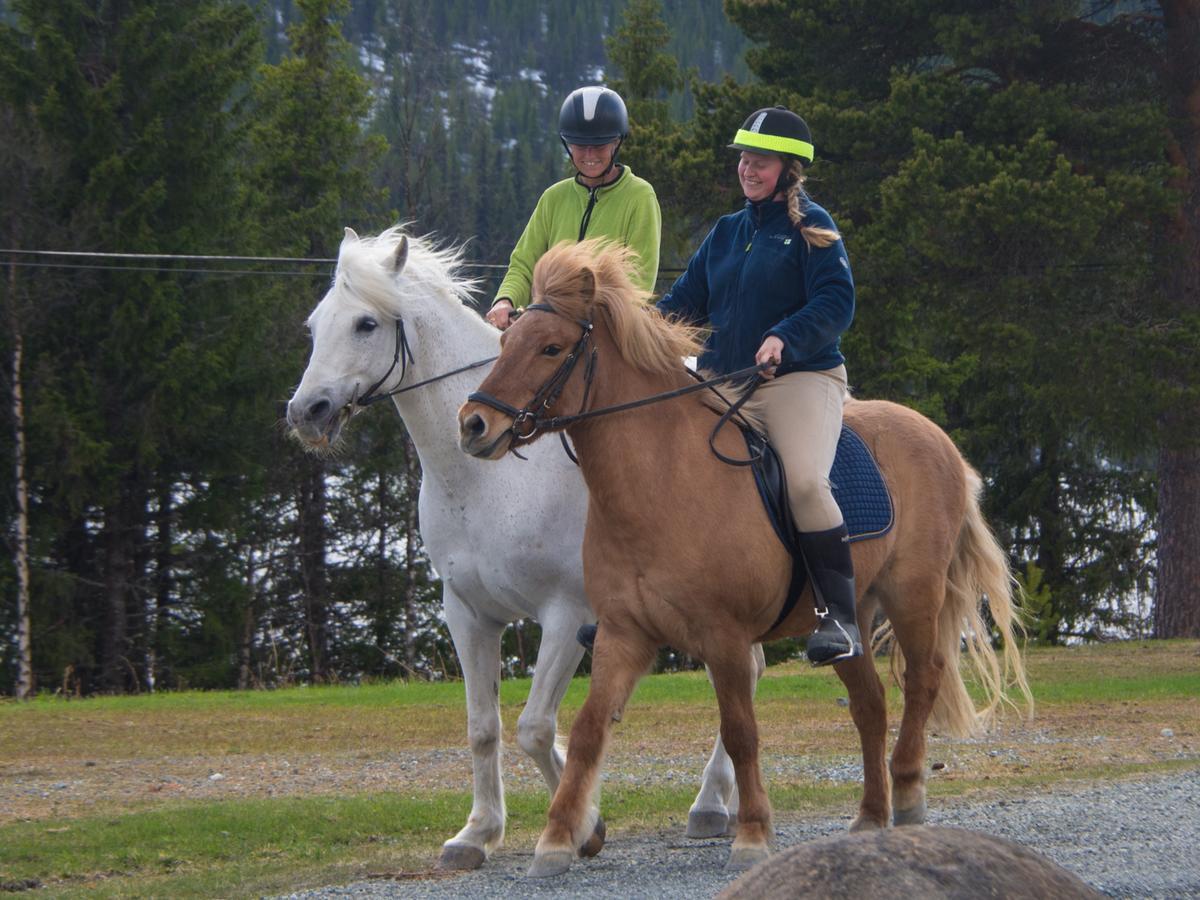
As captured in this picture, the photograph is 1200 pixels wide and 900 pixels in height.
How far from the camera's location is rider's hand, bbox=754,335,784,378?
19.4 ft

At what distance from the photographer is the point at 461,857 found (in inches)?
255

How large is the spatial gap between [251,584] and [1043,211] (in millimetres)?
18337

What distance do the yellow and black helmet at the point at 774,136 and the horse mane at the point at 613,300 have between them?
2.32 ft

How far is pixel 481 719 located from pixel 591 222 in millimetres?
2407

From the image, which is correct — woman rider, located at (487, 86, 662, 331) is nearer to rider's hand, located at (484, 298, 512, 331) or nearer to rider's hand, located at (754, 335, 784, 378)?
rider's hand, located at (484, 298, 512, 331)

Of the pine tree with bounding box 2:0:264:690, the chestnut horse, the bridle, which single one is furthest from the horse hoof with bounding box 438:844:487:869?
the pine tree with bounding box 2:0:264:690

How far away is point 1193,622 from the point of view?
21.5 metres

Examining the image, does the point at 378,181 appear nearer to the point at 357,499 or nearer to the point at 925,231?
the point at 357,499

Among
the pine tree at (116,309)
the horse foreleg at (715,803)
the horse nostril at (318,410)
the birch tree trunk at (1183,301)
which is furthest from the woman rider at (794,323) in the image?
the pine tree at (116,309)

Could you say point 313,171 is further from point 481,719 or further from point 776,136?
point 776,136

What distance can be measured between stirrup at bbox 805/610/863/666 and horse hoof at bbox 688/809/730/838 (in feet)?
5.02

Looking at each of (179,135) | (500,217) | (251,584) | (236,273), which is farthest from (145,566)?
(500,217)

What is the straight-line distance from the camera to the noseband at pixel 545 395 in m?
5.42

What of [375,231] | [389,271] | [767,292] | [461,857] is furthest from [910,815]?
[375,231]
